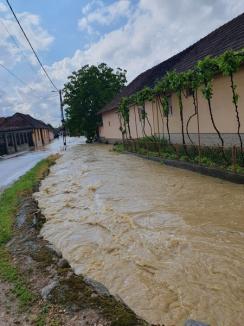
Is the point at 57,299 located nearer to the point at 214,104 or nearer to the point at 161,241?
the point at 161,241

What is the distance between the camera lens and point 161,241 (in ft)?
19.7

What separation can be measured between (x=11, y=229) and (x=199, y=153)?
6721 millimetres

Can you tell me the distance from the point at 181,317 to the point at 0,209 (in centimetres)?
680

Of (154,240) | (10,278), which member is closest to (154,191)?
(154,240)

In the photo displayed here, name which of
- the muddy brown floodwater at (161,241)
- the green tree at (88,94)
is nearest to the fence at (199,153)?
the muddy brown floodwater at (161,241)

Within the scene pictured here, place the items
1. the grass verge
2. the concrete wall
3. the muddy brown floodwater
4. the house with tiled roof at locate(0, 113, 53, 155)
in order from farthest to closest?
the house with tiled roof at locate(0, 113, 53, 155) → the concrete wall → the grass verge → the muddy brown floodwater

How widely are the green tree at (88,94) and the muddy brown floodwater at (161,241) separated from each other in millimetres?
28568

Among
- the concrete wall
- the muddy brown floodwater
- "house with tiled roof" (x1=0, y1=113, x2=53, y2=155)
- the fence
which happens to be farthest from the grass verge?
"house with tiled roof" (x1=0, y1=113, x2=53, y2=155)

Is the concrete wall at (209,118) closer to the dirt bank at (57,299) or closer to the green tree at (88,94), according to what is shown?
the dirt bank at (57,299)

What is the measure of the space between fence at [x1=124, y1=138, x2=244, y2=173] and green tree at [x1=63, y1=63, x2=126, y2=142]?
818 inches

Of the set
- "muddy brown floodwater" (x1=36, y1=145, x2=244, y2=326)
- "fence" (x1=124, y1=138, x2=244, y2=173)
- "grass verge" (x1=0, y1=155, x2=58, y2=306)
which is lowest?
"muddy brown floodwater" (x1=36, y1=145, x2=244, y2=326)

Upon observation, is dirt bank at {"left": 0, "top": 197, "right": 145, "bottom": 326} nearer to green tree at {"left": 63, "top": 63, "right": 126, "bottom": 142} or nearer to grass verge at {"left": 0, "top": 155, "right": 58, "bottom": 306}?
grass verge at {"left": 0, "top": 155, "right": 58, "bottom": 306}

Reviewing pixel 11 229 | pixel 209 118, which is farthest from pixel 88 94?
pixel 11 229

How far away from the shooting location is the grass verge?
14.7ft
